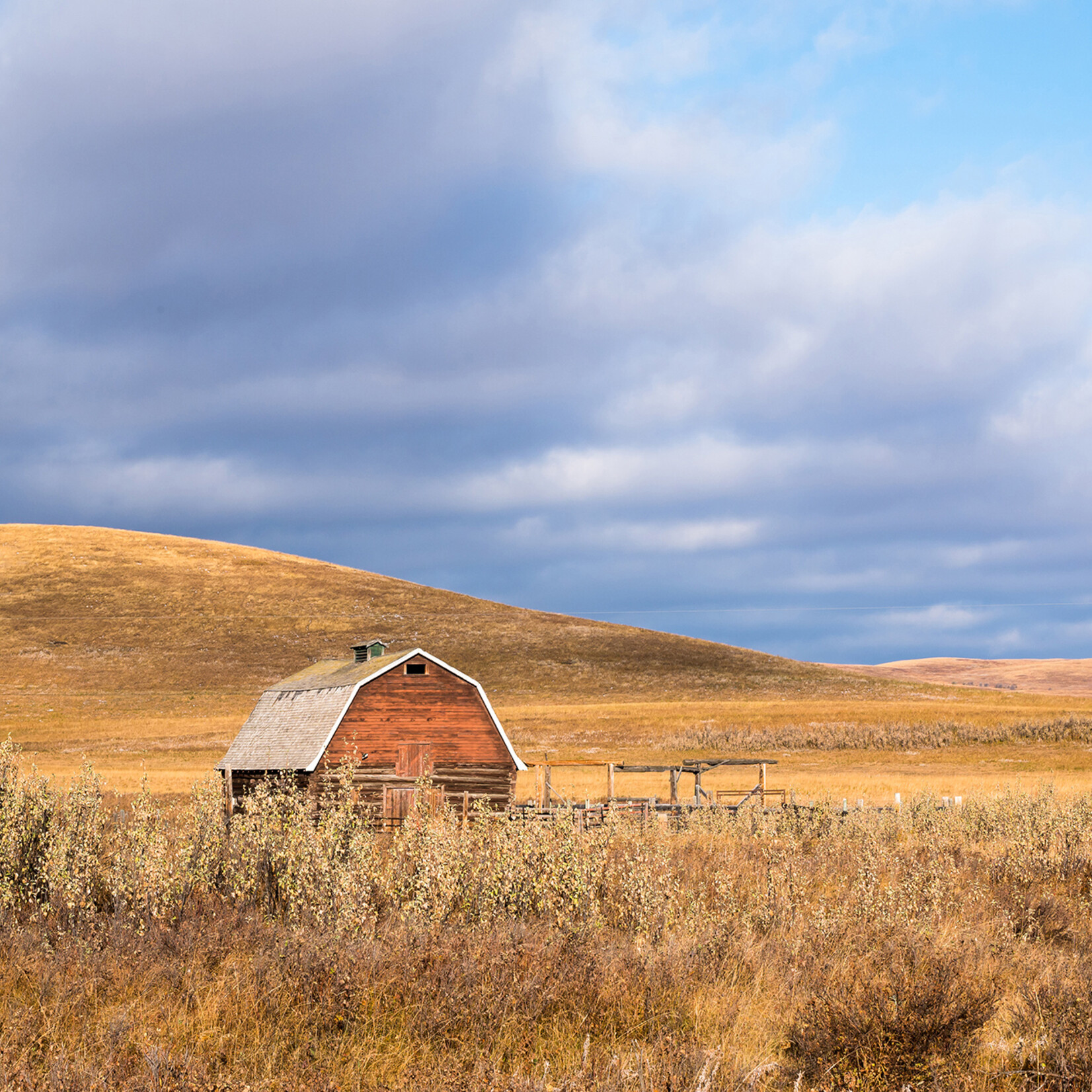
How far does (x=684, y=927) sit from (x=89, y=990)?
5.01 metres

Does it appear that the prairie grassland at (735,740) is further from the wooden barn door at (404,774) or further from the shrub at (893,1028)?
the shrub at (893,1028)

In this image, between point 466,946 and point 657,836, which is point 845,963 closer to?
point 466,946

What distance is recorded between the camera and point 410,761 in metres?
32.1

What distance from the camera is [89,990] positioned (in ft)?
22.4

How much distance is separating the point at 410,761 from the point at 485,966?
83.3 ft

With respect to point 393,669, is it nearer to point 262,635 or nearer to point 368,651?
point 368,651

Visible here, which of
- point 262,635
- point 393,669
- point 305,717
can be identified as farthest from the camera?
point 262,635

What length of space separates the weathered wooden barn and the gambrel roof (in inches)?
1.5

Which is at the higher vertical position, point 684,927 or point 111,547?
point 111,547

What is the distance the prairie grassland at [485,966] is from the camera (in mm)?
6047

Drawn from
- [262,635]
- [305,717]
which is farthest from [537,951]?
[262,635]

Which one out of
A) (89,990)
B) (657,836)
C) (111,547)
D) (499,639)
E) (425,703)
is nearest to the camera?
(89,990)

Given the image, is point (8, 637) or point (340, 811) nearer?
point (340, 811)

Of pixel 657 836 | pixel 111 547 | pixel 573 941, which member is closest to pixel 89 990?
pixel 573 941
